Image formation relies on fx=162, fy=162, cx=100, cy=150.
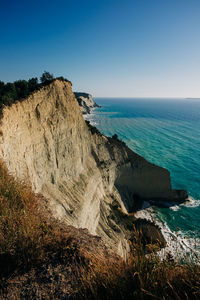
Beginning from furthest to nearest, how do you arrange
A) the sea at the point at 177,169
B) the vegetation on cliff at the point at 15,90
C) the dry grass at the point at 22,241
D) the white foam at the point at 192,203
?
1. the white foam at the point at 192,203
2. the sea at the point at 177,169
3. the vegetation on cliff at the point at 15,90
4. the dry grass at the point at 22,241

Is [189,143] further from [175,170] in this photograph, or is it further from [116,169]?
[116,169]

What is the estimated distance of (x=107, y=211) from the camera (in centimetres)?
2272

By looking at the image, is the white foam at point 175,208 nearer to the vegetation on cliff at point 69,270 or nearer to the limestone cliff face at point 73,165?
the limestone cliff face at point 73,165

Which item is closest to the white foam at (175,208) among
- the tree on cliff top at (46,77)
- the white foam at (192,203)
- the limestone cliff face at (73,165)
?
the white foam at (192,203)

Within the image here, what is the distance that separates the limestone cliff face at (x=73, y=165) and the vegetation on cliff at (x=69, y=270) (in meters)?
3.75

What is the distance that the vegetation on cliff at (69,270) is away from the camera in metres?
2.77

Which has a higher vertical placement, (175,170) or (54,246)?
(54,246)

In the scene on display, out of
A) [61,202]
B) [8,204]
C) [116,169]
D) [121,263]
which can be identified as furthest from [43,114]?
[116,169]

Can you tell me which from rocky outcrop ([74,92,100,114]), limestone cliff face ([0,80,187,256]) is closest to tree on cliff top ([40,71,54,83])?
limestone cliff face ([0,80,187,256])

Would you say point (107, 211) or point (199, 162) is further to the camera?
point (199, 162)

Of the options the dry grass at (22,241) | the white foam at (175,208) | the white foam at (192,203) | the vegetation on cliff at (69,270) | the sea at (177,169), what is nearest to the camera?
the vegetation on cliff at (69,270)

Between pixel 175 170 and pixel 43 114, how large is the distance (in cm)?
3576

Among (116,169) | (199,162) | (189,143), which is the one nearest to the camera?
(116,169)

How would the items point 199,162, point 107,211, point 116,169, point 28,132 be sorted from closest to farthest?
point 28,132
point 107,211
point 116,169
point 199,162
